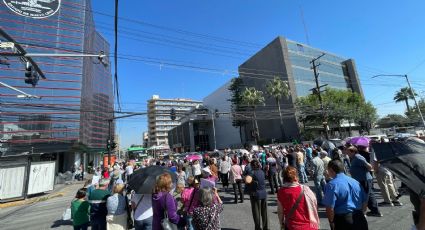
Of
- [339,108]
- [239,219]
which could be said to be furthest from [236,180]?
[339,108]

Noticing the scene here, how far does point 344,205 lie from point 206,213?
2131 millimetres

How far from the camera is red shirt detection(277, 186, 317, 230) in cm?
357

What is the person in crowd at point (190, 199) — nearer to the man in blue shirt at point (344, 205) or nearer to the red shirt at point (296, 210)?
the red shirt at point (296, 210)

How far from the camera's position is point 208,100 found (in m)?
105

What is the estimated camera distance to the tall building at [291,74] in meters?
58.4

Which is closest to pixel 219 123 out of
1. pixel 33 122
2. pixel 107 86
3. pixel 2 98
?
pixel 107 86

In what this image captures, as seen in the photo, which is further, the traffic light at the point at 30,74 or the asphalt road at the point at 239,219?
the traffic light at the point at 30,74

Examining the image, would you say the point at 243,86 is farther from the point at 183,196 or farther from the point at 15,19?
the point at 183,196

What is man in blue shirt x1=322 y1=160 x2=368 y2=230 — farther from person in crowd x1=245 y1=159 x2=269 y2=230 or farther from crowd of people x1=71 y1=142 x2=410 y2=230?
person in crowd x1=245 y1=159 x2=269 y2=230

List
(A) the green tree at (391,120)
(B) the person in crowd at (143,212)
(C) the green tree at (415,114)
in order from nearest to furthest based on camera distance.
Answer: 1. (B) the person in crowd at (143,212)
2. (C) the green tree at (415,114)
3. (A) the green tree at (391,120)

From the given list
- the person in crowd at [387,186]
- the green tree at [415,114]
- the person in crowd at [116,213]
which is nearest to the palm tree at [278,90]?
the green tree at [415,114]

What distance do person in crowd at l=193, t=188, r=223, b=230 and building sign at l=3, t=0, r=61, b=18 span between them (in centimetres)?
957

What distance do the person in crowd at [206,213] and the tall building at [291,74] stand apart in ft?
163

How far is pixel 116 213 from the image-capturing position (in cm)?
524
